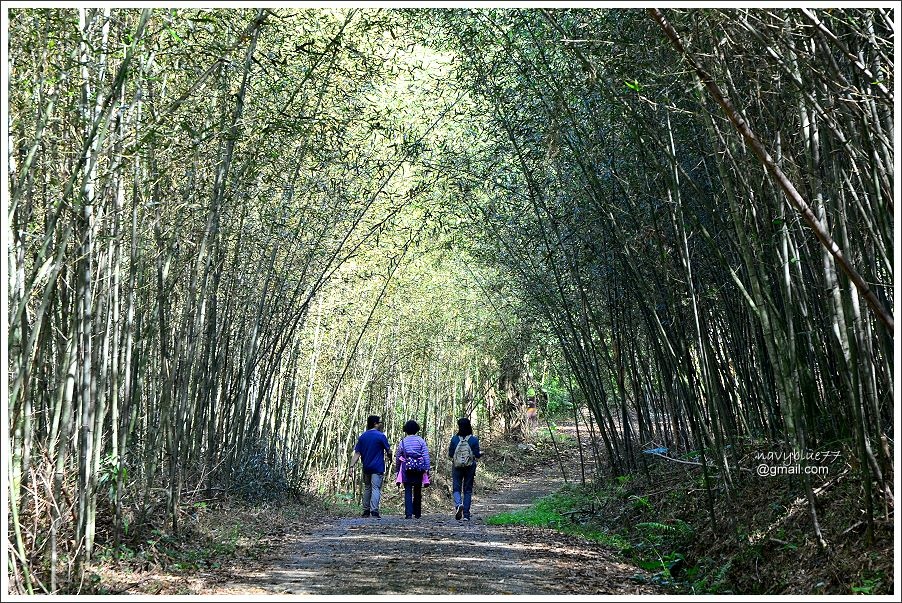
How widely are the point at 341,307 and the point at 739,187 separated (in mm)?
6705

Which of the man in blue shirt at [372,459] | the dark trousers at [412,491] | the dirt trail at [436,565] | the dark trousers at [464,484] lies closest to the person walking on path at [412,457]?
the dark trousers at [412,491]

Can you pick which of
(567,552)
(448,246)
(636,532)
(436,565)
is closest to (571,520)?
(636,532)

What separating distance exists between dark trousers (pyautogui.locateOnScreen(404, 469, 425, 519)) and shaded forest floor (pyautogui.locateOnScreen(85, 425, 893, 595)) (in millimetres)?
889

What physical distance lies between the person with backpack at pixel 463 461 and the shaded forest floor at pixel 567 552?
0.72 meters

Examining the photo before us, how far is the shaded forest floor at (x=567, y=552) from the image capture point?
391 cm

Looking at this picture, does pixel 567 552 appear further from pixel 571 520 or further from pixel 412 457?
pixel 412 457

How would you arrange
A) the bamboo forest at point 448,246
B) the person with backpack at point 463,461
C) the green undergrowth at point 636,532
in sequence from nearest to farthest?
the bamboo forest at point 448,246, the green undergrowth at point 636,532, the person with backpack at point 463,461

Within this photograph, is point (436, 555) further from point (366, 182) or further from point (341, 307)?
point (341, 307)

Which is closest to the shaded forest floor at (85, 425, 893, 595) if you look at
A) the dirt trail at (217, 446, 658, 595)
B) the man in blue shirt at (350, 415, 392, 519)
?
the dirt trail at (217, 446, 658, 595)

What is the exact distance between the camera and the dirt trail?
159 inches

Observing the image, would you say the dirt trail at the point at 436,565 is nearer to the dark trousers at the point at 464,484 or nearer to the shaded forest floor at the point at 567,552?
the shaded forest floor at the point at 567,552

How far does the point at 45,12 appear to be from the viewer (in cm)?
373

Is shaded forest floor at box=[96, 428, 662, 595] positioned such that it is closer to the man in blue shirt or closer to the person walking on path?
the man in blue shirt

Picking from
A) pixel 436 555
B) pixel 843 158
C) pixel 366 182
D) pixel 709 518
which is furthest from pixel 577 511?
pixel 843 158
